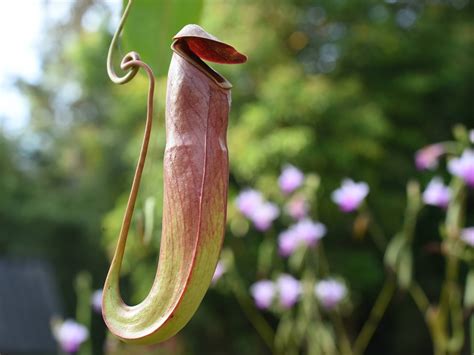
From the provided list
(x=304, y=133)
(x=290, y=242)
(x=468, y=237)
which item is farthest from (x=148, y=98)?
(x=304, y=133)

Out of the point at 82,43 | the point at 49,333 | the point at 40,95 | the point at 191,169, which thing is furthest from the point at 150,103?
the point at 40,95

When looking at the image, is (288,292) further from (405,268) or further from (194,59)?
(194,59)

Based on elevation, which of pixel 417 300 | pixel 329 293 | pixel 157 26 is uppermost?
pixel 157 26

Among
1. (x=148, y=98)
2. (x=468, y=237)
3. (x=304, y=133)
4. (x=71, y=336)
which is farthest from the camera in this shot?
(x=304, y=133)

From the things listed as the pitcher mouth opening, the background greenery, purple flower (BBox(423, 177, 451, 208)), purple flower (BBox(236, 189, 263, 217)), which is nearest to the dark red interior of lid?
the pitcher mouth opening

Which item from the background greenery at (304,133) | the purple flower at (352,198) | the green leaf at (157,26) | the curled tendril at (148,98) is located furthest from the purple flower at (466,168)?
the background greenery at (304,133)

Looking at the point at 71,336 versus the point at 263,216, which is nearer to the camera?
the point at 71,336

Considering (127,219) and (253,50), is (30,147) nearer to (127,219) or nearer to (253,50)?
(253,50)

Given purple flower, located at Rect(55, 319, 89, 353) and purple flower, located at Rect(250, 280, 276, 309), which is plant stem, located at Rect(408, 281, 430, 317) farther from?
purple flower, located at Rect(55, 319, 89, 353)
